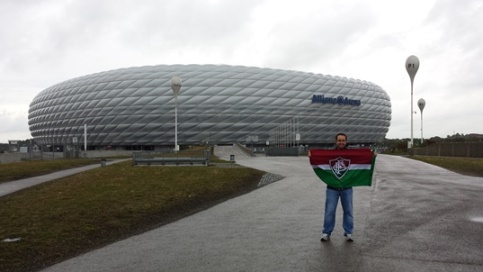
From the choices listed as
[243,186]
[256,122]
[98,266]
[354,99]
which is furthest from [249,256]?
[354,99]

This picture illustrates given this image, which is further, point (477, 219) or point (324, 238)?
point (477, 219)

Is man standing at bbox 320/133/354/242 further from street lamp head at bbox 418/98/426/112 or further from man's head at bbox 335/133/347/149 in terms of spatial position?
street lamp head at bbox 418/98/426/112

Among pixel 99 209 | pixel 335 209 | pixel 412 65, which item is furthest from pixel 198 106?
pixel 335 209

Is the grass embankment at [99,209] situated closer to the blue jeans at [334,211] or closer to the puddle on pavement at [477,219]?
the blue jeans at [334,211]

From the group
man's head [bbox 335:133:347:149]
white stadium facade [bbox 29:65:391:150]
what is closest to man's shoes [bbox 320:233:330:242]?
man's head [bbox 335:133:347:149]

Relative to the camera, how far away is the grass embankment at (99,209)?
21.2 feet

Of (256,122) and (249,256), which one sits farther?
(256,122)

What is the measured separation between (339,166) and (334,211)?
715 mm

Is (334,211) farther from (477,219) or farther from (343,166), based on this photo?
(477,219)

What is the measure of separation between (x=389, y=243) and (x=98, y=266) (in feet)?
13.2

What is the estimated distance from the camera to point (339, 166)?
682cm

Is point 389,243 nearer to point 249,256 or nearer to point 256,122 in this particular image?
point 249,256

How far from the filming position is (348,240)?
6.48m

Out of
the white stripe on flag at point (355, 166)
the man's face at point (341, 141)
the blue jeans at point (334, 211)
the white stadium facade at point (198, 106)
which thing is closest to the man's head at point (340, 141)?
the man's face at point (341, 141)
